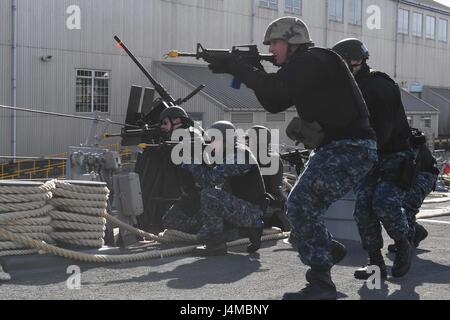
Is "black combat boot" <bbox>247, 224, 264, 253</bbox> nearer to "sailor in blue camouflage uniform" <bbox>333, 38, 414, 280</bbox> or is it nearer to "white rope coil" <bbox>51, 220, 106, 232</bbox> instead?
"sailor in blue camouflage uniform" <bbox>333, 38, 414, 280</bbox>

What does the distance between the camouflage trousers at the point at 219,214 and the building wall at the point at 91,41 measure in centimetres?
1586

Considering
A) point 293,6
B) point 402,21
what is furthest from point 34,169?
point 402,21

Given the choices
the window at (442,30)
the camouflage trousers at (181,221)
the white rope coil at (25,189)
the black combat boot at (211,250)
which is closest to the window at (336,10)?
the window at (442,30)

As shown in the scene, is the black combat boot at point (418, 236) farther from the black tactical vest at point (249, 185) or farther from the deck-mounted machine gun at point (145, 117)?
the deck-mounted machine gun at point (145, 117)

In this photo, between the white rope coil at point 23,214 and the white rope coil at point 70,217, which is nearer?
the white rope coil at point 23,214

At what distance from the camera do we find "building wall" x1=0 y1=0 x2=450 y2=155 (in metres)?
21.1

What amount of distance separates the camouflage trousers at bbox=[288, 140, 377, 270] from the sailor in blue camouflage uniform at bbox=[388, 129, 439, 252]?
1.77 m

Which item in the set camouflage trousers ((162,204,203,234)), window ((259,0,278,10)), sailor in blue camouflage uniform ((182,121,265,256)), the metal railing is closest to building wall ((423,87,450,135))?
window ((259,0,278,10))

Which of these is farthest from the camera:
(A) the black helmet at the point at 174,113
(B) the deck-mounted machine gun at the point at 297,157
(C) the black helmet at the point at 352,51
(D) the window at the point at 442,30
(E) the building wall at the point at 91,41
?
(D) the window at the point at 442,30

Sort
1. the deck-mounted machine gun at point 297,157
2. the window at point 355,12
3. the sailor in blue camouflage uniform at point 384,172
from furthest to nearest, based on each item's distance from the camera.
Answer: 1. the window at point 355,12
2. the deck-mounted machine gun at point 297,157
3. the sailor in blue camouflage uniform at point 384,172

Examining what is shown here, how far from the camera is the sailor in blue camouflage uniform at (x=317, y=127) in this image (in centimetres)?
434

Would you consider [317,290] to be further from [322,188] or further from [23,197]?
[23,197]

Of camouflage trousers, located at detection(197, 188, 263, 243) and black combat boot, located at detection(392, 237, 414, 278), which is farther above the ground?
camouflage trousers, located at detection(197, 188, 263, 243)

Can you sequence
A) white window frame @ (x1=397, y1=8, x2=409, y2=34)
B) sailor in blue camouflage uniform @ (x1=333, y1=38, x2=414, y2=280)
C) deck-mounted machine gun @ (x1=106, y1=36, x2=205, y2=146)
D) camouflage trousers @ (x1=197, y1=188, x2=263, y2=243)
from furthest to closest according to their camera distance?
white window frame @ (x1=397, y1=8, x2=409, y2=34)
deck-mounted machine gun @ (x1=106, y1=36, x2=205, y2=146)
camouflage trousers @ (x1=197, y1=188, x2=263, y2=243)
sailor in blue camouflage uniform @ (x1=333, y1=38, x2=414, y2=280)
